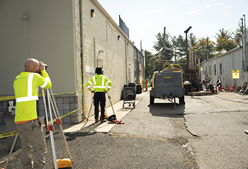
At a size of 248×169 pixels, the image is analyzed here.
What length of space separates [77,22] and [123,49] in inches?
371

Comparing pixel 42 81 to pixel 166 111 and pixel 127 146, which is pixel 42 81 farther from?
pixel 166 111

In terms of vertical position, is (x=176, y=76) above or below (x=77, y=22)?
below

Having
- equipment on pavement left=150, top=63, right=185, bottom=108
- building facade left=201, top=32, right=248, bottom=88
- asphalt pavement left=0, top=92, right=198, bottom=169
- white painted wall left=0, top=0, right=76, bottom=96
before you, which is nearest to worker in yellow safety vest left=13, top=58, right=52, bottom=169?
asphalt pavement left=0, top=92, right=198, bottom=169

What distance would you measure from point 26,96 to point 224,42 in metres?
50.5

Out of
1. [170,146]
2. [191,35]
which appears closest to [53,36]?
[170,146]

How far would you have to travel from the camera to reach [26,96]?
3139 millimetres

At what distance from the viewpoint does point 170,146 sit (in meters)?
4.70

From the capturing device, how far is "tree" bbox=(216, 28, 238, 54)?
45562 millimetres

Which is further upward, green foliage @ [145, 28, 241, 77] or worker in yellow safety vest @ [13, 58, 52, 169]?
green foliage @ [145, 28, 241, 77]

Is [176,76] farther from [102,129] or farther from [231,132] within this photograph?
[102,129]

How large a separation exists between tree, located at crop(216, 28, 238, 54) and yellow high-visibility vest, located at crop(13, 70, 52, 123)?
Answer: 160 ft

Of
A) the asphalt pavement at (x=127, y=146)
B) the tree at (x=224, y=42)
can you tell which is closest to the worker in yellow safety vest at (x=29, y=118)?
the asphalt pavement at (x=127, y=146)

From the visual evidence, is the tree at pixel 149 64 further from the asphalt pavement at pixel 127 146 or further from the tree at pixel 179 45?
the asphalt pavement at pixel 127 146

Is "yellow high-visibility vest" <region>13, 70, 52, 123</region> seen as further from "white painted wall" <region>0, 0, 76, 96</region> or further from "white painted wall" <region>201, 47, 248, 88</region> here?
"white painted wall" <region>201, 47, 248, 88</region>
